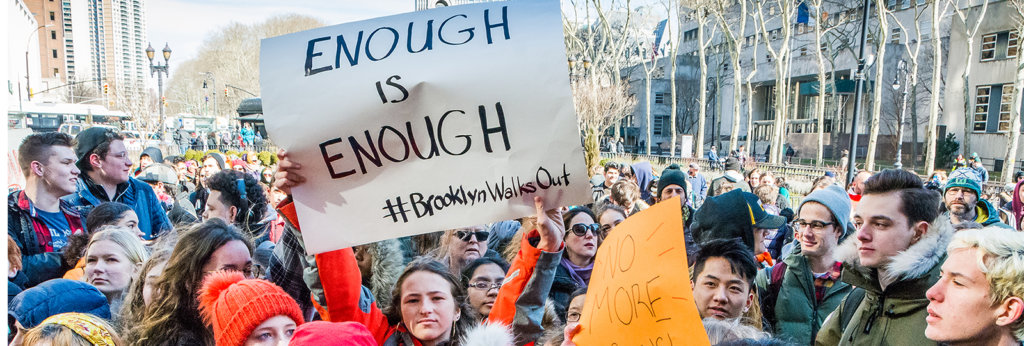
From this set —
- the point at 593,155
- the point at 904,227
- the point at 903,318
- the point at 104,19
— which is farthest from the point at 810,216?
the point at 104,19

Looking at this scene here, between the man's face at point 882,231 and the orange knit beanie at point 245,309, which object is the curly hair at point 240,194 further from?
the man's face at point 882,231

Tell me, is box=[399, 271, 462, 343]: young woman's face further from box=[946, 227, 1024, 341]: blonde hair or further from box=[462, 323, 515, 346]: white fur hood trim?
box=[946, 227, 1024, 341]: blonde hair

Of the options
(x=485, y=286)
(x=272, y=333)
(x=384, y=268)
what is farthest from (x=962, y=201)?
(x=272, y=333)

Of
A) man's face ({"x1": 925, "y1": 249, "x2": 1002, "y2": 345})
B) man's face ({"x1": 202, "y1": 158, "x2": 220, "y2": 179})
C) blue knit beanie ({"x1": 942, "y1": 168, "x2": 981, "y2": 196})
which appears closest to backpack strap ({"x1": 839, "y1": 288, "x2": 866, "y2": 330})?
man's face ({"x1": 925, "y1": 249, "x2": 1002, "y2": 345})

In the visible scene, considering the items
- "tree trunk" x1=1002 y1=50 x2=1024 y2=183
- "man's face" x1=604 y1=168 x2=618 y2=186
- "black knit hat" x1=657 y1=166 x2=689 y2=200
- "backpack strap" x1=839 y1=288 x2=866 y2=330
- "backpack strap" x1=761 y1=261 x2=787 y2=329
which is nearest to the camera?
"backpack strap" x1=839 y1=288 x2=866 y2=330

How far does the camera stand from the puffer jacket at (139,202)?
14.2ft

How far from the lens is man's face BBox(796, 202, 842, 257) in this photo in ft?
11.0

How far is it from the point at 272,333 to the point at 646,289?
4.04ft

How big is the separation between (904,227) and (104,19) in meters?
149

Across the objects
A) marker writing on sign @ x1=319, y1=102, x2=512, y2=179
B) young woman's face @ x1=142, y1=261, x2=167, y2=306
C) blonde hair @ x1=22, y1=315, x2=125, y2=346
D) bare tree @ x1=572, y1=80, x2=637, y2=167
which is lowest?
blonde hair @ x1=22, y1=315, x2=125, y2=346

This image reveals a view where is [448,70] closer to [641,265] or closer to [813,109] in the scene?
[641,265]

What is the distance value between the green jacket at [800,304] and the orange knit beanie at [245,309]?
220cm

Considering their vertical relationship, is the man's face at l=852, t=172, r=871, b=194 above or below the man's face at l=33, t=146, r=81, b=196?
below

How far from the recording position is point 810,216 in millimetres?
3465
